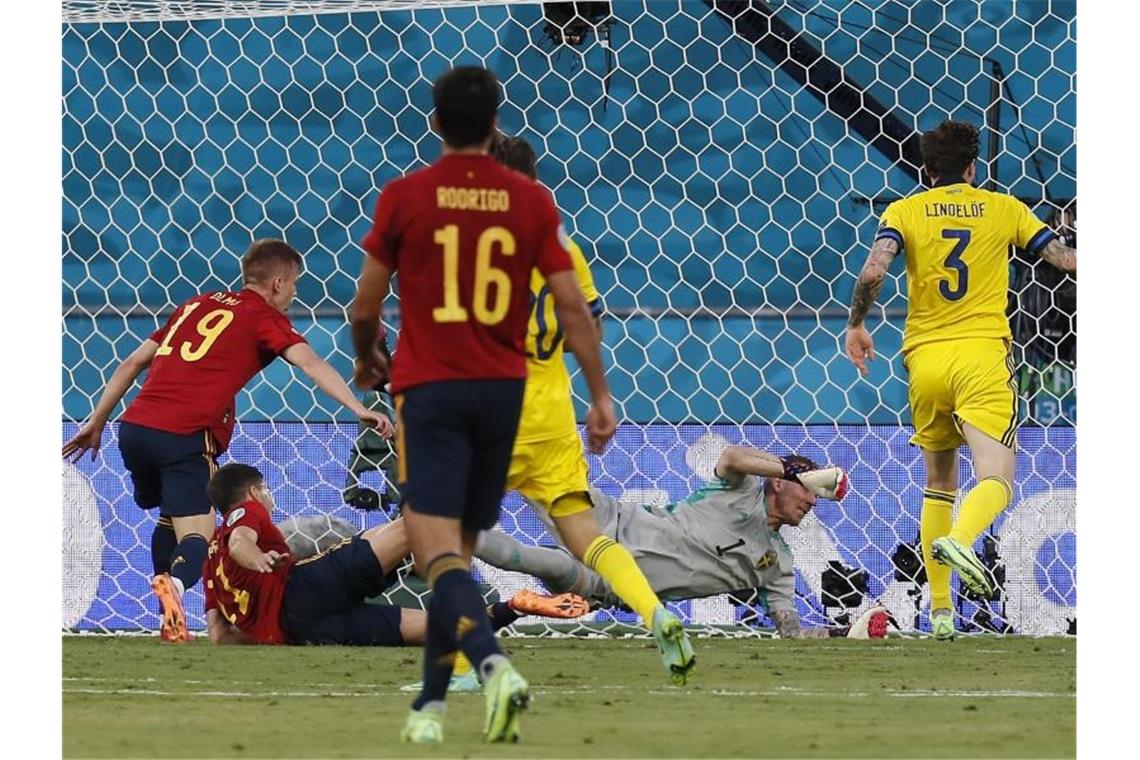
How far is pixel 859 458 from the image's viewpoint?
742 cm

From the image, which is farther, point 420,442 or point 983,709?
point 983,709

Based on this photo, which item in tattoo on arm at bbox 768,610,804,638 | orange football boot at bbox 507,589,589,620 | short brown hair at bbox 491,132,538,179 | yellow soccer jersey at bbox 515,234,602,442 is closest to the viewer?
short brown hair at bbox 491,132,538,179

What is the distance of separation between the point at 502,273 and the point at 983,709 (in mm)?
1563

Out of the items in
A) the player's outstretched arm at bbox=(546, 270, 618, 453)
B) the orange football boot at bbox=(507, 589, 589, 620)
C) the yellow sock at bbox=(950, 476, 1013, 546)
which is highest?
the player's outstretched arm at bbox=(546, 270, 618, 453)

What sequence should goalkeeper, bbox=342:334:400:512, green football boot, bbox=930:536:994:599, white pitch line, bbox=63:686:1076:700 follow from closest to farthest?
white pitch line, bbox=63:686:1076:700, green football boot, bbox=930:536:994:599, goalkeeper, bbox=342:334:400:512

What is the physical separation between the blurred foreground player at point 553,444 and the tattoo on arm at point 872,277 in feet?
4.34

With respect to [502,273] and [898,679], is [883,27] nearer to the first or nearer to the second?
[898,679]

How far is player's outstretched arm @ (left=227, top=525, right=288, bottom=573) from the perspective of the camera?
20.9ft

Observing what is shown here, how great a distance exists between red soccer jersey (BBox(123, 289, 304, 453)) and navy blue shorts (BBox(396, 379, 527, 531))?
3.05 m

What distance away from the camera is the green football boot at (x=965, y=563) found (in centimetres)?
607

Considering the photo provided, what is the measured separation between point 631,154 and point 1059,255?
5.07 meters

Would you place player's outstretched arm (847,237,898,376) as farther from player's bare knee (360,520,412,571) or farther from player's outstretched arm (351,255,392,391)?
player's outstretched arm (351,255,392,391)

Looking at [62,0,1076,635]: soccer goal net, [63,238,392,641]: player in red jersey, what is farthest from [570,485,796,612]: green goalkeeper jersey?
[62,0,1076,635]: soccer goal net
